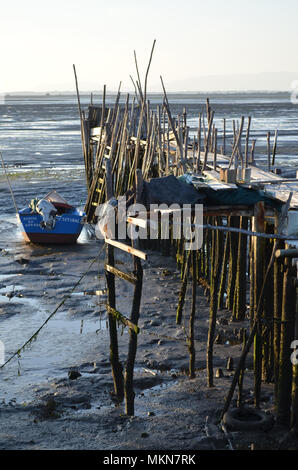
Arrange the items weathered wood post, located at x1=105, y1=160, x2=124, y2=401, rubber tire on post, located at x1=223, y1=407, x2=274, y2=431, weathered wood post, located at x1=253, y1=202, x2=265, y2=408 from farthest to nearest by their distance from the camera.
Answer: weathered wood post, located at x1=105, y1=160, x2=124, y2=401 < weathered wood post, located at x1=253, y1=202, x2=265, y2=408 < rubber tire on post, located at x1=223, y1=407, x2=274, y2=431

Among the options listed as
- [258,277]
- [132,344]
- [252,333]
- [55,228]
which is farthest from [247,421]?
[55,228]

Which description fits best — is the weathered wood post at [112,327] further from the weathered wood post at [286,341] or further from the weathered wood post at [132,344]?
the weathered wood post at [286,341]

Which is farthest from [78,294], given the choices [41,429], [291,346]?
[291,346]

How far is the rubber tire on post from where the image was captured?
324 inches

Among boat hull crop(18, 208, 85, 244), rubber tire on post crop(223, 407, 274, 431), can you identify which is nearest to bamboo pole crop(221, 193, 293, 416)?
rubber tire on post crop(223, 407, 274, 431)

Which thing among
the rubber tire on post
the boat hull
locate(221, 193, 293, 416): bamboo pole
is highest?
locate(221, 193, 293, 416): bamboo pole

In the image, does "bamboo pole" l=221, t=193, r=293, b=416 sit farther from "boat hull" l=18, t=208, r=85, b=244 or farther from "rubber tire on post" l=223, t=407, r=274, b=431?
"boat hull" l=18, t=208, r=85, b=244

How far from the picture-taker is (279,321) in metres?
8.59

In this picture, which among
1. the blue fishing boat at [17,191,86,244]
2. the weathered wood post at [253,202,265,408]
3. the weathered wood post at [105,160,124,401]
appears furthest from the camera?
the blue fishing boat at [17,191,86,244]

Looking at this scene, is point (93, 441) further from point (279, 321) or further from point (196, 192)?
point (196, 192)

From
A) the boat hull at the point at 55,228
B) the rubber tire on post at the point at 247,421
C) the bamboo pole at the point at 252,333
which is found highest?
the bamboo pole at the point at 252,333

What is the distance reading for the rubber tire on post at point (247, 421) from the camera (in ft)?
27.0

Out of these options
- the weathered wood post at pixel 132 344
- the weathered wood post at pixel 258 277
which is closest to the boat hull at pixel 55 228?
the weathered wood post at pixel 258 277

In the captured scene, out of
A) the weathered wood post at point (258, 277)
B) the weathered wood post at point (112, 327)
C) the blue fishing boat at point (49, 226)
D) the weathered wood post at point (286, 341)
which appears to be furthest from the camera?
the blue fishing boat at point (49, 226)
